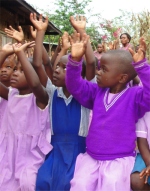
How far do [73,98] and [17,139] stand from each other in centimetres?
58

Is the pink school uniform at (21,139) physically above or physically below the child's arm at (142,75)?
below

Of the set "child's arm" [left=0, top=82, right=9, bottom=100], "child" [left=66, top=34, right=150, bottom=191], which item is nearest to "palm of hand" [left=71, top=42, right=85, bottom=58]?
"child" [left=66, top=34, right=150, bottom=191]

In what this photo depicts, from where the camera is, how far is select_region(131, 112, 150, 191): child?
2574mm

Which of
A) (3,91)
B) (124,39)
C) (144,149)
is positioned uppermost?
(124,39)

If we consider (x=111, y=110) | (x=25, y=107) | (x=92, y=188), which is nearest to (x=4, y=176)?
(x=25, y=107)

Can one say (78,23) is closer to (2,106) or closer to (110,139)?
(2,106)

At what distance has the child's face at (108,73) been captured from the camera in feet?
9.10

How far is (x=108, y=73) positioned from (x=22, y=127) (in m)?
0.88

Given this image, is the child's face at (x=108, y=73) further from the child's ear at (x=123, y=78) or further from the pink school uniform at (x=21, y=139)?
the pink school uniform at (x=21, y=139)

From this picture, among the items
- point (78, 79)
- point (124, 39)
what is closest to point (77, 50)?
point (78, 79)

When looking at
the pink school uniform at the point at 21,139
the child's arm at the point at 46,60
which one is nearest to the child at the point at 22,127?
the pink school uniform at the point at 21,139

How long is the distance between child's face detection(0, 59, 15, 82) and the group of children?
10.9 inches

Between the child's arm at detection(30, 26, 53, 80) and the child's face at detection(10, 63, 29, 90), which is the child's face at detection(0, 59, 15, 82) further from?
the child's face at detection(10, 63, 29, 90)

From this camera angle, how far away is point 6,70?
3.58 meters
